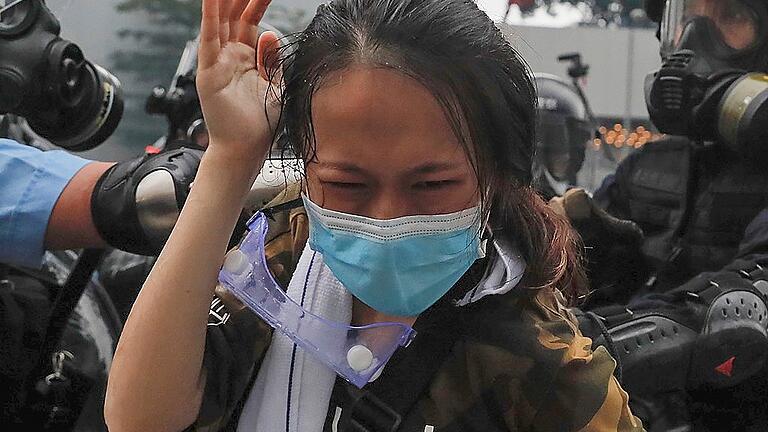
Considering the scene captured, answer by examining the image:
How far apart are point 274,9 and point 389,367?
2.73m

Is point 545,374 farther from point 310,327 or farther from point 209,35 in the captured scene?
point 209,35

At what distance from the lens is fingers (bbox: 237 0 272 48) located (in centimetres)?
110

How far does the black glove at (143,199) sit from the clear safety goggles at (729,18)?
1525mm

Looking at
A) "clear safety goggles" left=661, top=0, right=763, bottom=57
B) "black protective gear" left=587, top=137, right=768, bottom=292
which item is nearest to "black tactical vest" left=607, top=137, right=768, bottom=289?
"black protective gear" left=587, top=137, right=768, bottom=292

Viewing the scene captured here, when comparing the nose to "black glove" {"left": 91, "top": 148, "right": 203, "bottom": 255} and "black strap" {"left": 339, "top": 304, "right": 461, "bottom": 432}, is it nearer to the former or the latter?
"black strap" {"left": 339, "top": 304, "right": 461, "bottom": 432}

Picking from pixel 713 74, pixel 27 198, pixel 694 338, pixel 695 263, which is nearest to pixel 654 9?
pixel 713 74

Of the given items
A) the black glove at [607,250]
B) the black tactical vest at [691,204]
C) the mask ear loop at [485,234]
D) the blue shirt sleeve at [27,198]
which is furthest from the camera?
the black tactical vest at [691,204]

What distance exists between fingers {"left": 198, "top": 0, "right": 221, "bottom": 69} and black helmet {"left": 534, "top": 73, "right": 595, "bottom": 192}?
3.05 meters

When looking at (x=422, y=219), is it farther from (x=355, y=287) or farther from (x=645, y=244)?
(x=645, y=244)

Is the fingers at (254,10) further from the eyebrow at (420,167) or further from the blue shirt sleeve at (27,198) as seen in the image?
the blue shirt sleeve at (27,198)

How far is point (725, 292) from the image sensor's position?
6.29ft

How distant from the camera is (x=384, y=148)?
41.0 inches

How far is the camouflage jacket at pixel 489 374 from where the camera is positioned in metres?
1.12

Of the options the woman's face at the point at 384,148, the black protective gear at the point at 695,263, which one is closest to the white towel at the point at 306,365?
the woman's face at the point at 384,148
